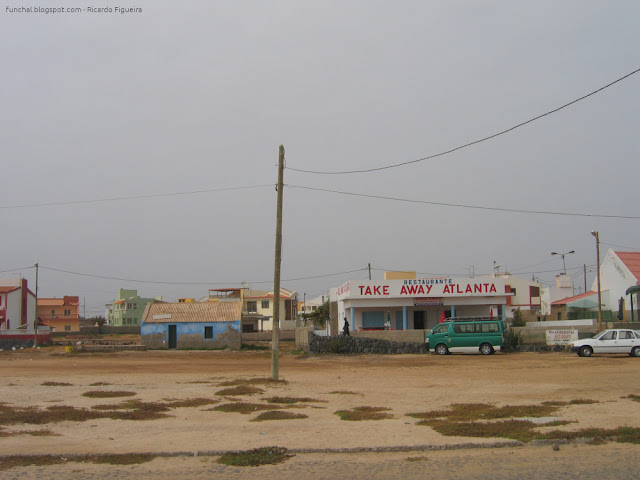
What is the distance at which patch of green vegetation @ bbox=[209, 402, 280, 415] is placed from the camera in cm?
1459

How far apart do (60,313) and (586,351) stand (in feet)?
286

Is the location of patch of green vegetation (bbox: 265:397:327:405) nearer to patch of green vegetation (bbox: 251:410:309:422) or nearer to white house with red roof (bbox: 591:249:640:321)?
patch of green vegetation (bbox: 251:410:309:422)

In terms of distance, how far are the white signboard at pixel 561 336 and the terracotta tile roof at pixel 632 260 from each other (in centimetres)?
1533

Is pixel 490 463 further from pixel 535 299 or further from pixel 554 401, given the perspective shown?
pixel 535 299

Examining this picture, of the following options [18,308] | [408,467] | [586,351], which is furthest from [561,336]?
[18,308]

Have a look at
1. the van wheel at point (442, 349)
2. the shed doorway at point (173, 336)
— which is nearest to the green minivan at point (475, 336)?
the van wheel at point (442, 349)

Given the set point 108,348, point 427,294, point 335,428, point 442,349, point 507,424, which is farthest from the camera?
point 108,348

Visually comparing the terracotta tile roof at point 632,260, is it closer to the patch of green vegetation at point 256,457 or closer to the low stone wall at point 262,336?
the low stone wall at point 262,336

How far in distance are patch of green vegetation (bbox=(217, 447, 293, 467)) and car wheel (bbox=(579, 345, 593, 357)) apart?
2725 cm

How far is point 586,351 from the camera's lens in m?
32.9

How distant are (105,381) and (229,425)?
37.6 ft

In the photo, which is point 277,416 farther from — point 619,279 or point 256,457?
point 619,279

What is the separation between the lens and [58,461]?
9469mm

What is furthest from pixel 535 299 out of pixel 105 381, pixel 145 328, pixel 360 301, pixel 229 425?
pixel 229 425
